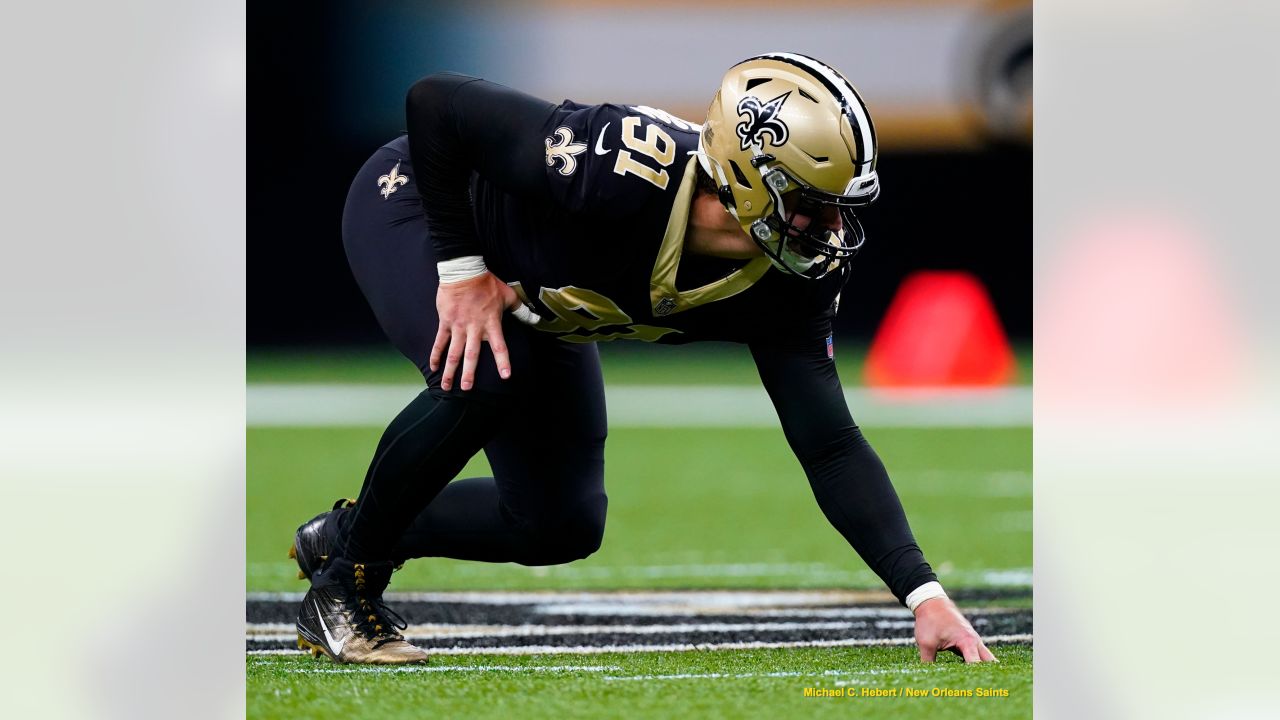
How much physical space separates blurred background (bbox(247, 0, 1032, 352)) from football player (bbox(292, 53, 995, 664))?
25.4 feet

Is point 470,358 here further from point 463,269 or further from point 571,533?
point 571,533

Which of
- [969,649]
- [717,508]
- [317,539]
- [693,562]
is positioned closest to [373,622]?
[317,539]

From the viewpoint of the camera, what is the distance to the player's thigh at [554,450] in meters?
3.47

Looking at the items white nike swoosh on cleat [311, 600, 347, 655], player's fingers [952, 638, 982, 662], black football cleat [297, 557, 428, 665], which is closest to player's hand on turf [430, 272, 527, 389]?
black football cleat [297, 557, 428, 665]

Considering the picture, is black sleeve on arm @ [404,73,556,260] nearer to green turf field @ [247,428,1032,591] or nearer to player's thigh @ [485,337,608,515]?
player's thigh @ [485,337,608,515]

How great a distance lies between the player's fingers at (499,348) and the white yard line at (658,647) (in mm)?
811

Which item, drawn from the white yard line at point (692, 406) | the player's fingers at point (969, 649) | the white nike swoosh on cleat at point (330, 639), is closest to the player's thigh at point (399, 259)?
the white nike swoosh on cleat at point (330, 639)

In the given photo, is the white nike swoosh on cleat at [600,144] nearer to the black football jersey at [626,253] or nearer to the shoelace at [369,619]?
the black football jersey at [626,253]

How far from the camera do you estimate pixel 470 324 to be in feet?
9.91

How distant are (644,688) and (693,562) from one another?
2122mm

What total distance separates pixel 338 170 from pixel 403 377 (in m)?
1.81

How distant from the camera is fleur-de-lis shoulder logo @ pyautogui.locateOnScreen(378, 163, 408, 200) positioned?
3385 millimetres
